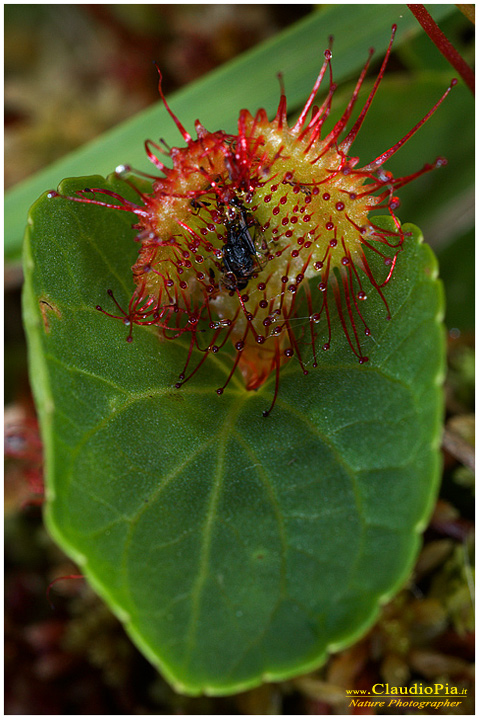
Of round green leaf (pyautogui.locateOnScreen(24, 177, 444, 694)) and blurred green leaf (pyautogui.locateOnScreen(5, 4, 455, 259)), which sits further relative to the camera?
blurred green leaf (pyautogui.locateOnScreen(5, 4, 455, 259))

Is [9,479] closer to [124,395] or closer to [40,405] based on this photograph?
[124,395]

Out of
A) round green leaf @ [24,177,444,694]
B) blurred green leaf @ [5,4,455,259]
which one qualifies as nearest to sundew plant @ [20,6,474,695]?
round green leaf @ [24,177,444,694]

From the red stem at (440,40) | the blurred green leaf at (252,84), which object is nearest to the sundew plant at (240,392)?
the red stem at (440,40)

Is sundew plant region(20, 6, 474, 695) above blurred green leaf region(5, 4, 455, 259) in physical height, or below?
below

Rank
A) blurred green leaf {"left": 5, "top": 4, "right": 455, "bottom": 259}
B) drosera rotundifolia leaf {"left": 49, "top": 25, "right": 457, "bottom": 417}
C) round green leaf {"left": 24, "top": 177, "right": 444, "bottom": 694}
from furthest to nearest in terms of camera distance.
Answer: blurred green leaf {"left": 5, "top": 4, "right": 455, "bottom": 259} < drosera rotundifolia leaf {"left": 49, "top": 25, "right": 457, "bottom": 417} < round green leaf {"left": 24, "top": 177, "right": 444, "bottom": 694}

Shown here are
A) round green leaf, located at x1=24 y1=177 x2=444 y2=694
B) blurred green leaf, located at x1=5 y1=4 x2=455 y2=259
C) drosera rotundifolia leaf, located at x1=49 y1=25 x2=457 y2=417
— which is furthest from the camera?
blurred green leaf, located at x1=5 y1=4 x2=455 y2=259

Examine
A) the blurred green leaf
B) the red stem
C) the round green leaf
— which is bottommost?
the round green leaf

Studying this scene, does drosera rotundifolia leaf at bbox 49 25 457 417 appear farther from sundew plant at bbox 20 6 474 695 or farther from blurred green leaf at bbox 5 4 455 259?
blurred green leaf at bbox 5 4 455 259

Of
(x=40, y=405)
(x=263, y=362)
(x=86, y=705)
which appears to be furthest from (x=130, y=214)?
(x=86, y=705)
